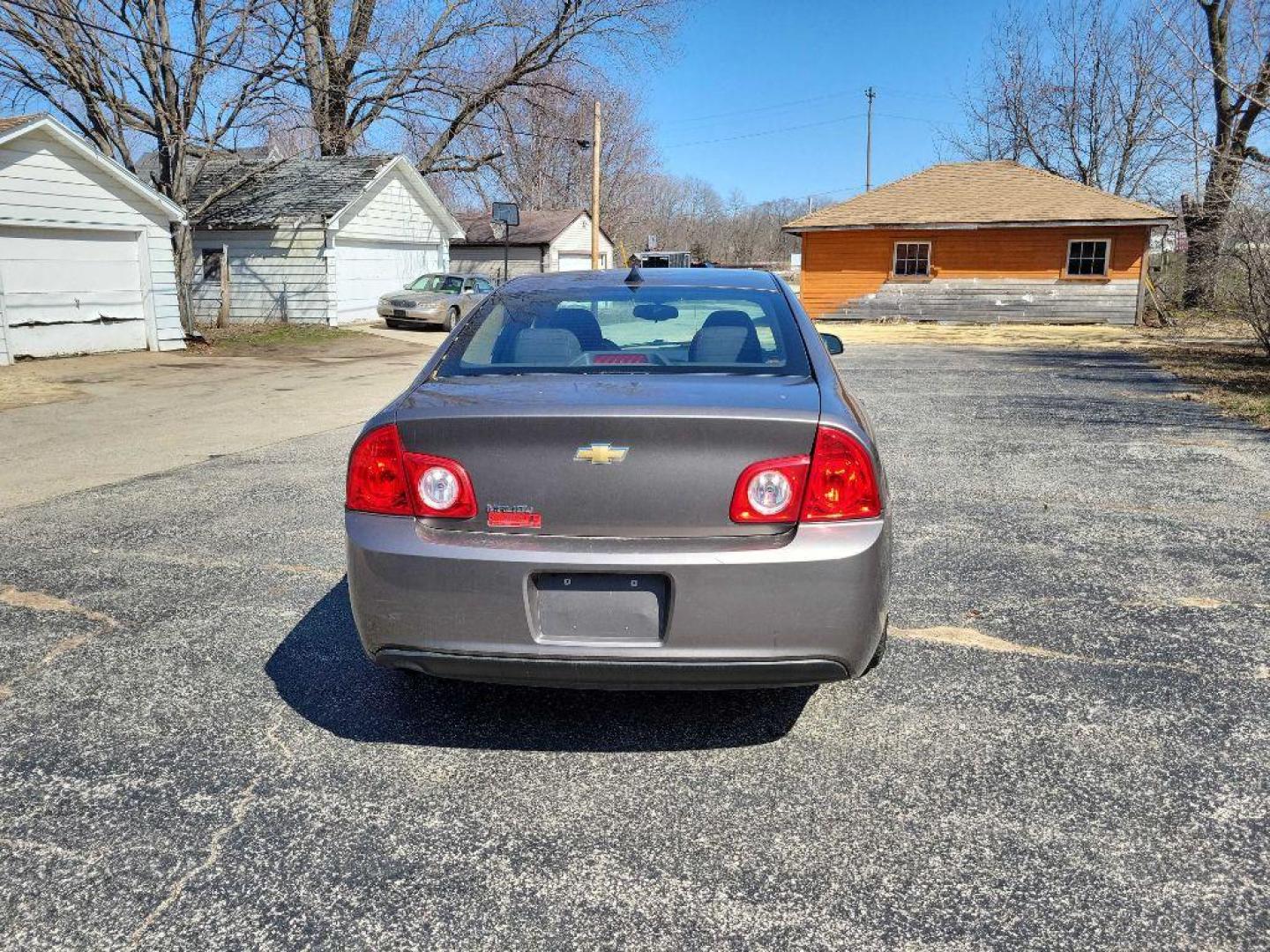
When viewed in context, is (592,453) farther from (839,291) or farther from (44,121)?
(839,291)

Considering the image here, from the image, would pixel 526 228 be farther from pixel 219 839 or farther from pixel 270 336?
pixel 219 839

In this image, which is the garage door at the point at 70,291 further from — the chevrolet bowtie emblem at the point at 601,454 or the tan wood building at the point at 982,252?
the tan wood building at the point at 982,252

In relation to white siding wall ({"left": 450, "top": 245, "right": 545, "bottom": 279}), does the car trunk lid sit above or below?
below

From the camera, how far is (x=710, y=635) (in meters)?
2.74

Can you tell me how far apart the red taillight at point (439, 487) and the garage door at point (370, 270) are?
77.2ft

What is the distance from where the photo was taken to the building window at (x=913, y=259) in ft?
88.7

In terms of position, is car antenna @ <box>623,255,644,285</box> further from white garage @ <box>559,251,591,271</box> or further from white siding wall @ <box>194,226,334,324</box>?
white garage @ <box>559,251,591,271</box>

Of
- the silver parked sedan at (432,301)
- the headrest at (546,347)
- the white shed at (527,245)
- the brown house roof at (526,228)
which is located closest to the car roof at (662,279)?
the headrest at (546,347)

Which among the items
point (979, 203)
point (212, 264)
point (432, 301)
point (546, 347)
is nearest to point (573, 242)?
point (432, 301)

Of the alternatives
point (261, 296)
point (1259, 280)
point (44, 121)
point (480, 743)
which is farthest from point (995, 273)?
point (480, 743)

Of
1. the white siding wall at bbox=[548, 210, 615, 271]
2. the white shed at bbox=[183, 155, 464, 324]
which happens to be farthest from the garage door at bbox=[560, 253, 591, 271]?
the white shed at bbox=[183, 155, 464, 324]

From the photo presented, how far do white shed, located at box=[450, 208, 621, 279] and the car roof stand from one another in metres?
33.7

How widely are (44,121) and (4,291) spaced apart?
8.72ft

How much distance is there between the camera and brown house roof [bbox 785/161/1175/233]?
83.3 feet
